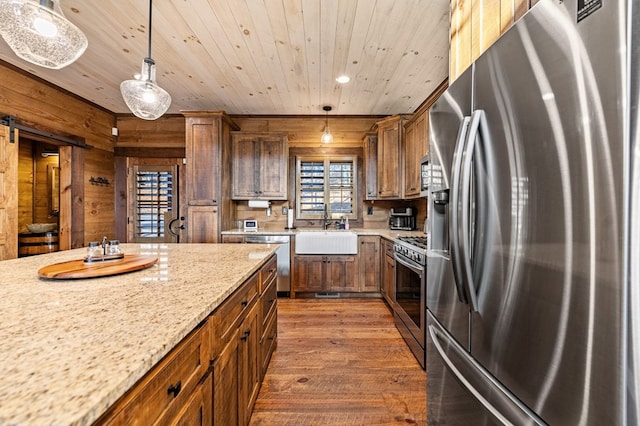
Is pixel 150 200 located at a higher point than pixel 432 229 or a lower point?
higher

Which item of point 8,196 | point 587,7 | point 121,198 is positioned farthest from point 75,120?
point 587,7

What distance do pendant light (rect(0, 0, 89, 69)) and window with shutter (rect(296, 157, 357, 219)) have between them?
10.4 ft

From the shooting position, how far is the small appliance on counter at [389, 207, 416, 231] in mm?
4039

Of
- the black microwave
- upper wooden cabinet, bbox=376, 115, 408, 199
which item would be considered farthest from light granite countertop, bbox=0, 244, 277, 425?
upper wooden cabinet, bbox=376, 115, 408, 199

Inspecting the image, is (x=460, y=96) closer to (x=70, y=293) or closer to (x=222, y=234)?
(x=70, y=293)

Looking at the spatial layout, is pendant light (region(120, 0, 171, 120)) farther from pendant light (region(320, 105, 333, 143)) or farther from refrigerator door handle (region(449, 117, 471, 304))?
pendant light (region(320, 105, 333, 143))

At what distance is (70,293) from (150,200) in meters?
3.99

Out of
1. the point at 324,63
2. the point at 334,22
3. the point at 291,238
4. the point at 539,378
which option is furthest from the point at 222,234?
the point at 539,378

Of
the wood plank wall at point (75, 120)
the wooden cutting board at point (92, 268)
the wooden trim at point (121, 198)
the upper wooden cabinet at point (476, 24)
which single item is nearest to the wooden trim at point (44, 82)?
the wood plank wall at point (75, 120)

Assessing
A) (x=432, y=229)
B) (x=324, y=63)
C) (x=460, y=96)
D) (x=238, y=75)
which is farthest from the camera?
(x=238, y=75)

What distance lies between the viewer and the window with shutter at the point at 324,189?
4.43 meters

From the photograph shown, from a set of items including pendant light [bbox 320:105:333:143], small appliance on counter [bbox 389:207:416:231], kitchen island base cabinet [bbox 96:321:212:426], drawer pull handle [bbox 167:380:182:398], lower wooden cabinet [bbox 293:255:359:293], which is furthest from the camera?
small appliance on counter [bbox 389:207:416:231]

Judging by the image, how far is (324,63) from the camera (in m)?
2.82

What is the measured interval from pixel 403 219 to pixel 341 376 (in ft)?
8.57
